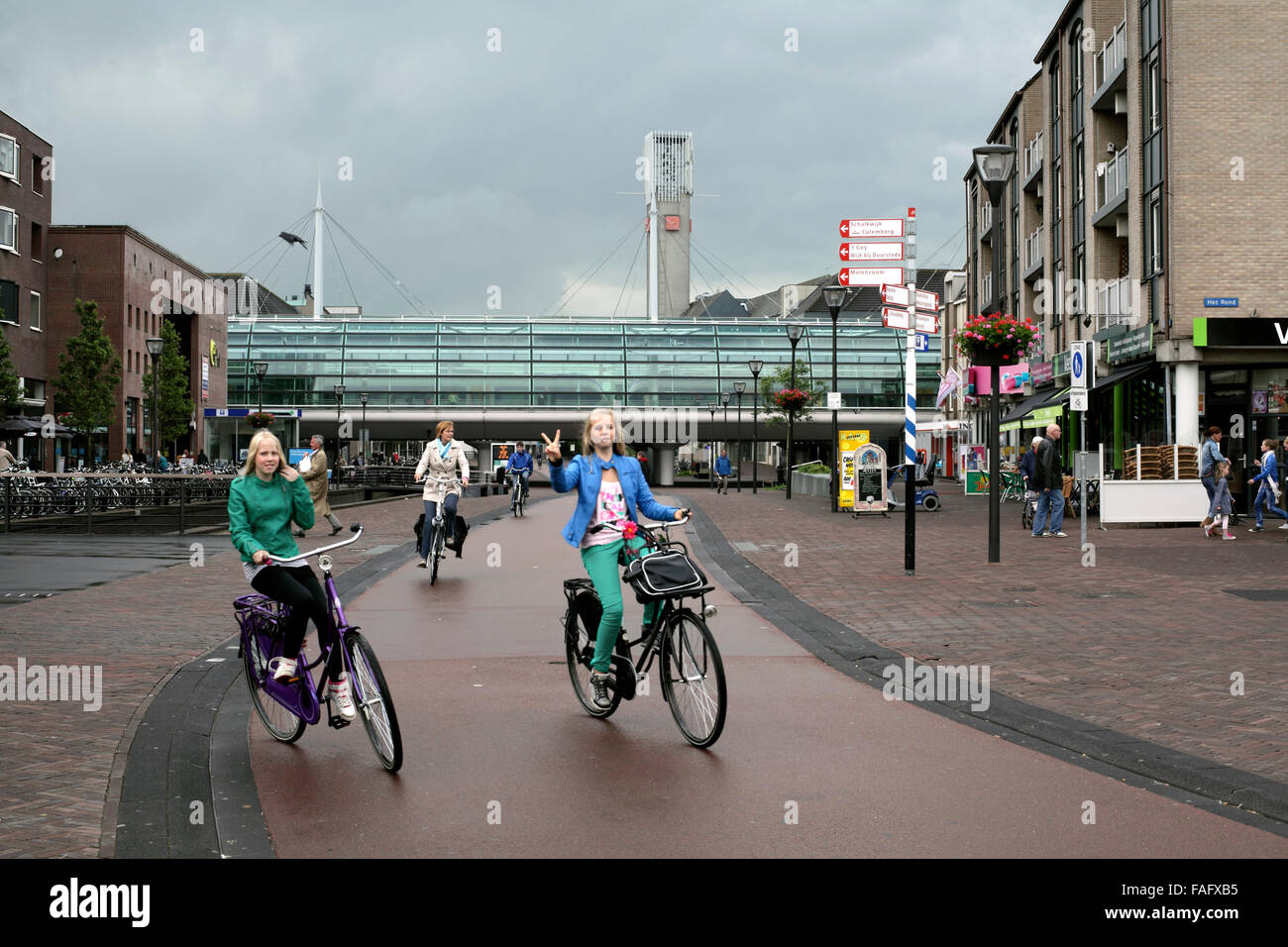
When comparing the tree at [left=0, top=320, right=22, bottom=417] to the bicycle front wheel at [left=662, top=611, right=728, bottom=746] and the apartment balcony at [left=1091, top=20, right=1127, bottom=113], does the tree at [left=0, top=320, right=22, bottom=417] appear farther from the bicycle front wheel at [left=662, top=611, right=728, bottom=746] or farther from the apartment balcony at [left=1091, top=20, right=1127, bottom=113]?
the bicycle front wheel at [left=662, top=611, right=728, bottom=746]

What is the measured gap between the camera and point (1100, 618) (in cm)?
1077

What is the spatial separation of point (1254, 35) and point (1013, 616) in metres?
19.6

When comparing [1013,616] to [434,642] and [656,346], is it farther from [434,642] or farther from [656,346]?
[656,346]

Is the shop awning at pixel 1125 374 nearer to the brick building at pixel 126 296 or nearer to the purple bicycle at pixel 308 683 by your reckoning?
the purple bicycle at pixel 308 683

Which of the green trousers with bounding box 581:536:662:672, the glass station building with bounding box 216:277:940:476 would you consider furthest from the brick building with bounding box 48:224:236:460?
the green trousers with bounding box 581:536:662:672

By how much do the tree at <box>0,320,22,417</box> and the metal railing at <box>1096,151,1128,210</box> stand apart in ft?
105

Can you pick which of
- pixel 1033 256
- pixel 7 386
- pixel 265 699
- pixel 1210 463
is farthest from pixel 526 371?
pixel 265 699

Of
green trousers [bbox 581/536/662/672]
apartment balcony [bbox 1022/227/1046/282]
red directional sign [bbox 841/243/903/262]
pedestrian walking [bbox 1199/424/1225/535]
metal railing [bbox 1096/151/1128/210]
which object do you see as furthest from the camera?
apartment balcony [bbox 1022/227/1046/282]

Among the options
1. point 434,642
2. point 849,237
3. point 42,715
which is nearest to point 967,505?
point 849,237

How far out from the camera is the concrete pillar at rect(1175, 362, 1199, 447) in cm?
2584

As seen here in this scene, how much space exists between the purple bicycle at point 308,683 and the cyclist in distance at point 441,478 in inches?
308

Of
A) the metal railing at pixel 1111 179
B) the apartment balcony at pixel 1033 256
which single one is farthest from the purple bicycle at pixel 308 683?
the apartment balcony at pixel 1033 256

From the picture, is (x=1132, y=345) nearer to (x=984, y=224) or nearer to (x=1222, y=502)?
(x=1222, y=502)
